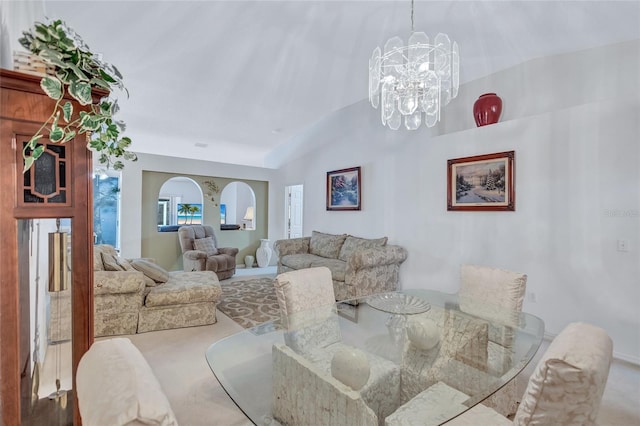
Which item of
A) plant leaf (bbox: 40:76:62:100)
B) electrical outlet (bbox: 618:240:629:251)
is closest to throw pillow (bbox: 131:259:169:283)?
plant leaf (bbox: 40:76:62:100)

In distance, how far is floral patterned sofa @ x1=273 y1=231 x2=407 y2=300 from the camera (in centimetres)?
378

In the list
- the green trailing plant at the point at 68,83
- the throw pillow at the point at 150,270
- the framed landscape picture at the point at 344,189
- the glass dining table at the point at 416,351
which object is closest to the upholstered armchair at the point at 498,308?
the glass dining table at the point at 416,351

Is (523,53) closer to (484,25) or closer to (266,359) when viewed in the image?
(484,25)

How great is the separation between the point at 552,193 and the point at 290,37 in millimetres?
3038

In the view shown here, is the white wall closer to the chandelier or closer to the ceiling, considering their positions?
the ceiling

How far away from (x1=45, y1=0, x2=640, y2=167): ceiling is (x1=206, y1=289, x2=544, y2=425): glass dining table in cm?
244

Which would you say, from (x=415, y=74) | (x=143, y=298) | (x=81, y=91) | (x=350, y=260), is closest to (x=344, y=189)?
(x=350, y=260)

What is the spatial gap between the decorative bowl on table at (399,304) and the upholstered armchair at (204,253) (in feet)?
11.0

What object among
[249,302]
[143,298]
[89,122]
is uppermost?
[89,122]

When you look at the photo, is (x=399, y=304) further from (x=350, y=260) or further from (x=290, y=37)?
(x=290, y=37)

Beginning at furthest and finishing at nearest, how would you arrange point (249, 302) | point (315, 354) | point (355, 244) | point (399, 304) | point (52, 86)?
point (355, 244)
point (249, 302)
point (399, 304)
point (315, 354)
point (52, 86)

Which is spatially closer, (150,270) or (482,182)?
(150,270)

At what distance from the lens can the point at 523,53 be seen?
10.5ft

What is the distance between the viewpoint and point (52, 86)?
0.93 m
